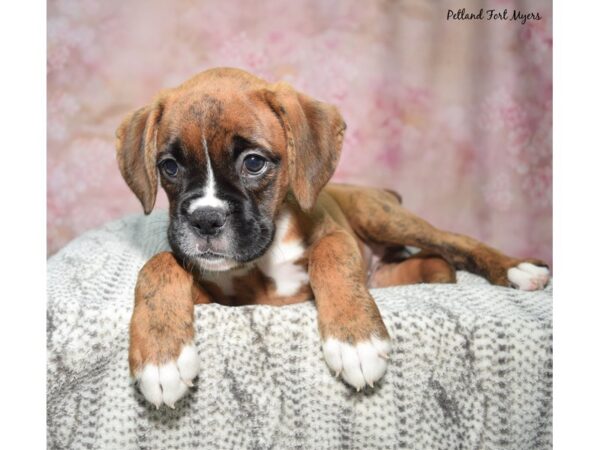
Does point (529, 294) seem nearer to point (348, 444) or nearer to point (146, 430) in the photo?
point (348, 444)

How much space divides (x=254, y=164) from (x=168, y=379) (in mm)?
944

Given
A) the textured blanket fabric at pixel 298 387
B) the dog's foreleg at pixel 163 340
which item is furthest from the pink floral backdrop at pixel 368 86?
the dog's foreleg at pixel 163 340

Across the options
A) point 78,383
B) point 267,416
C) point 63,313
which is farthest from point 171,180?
point 267,416

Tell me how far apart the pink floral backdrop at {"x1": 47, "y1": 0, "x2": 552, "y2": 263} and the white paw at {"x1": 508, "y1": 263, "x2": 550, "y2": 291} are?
24 cm

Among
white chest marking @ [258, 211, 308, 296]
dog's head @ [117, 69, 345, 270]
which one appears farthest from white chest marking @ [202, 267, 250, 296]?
dog's head @ [117, 69, 345, 270]

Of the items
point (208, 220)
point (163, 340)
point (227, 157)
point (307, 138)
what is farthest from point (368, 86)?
point (163, 340)

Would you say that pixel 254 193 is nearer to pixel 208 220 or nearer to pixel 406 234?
pixel 208 220

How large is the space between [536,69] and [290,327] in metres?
1.98

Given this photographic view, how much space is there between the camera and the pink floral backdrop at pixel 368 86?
333 cm

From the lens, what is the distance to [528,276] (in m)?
3.04

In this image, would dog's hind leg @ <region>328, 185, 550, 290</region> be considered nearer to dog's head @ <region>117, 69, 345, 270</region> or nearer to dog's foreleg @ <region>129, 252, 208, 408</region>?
dog's head @ <region>117, 69, 345, 270</region>

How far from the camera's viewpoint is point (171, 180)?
2514mm

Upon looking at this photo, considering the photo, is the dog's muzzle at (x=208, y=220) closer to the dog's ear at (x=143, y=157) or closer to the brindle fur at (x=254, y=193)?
the brindle fur at (x=254, y=193)

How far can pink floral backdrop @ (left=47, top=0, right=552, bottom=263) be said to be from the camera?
10.9ft
